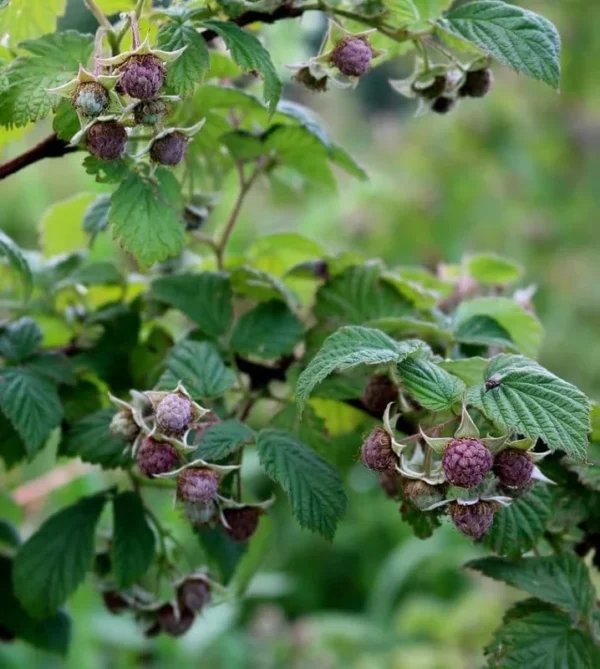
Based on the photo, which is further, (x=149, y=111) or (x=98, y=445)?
(x=98, y=445)

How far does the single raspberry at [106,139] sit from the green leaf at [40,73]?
5 centimetres

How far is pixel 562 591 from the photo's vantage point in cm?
69

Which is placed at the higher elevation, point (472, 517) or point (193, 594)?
point (472, 517)

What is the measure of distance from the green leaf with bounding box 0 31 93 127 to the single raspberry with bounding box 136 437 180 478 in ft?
0.73

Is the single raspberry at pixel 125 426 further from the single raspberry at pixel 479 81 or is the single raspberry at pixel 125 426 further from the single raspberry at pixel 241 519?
the single raspberry at pixel 479 81

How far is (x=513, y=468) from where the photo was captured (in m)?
0.56

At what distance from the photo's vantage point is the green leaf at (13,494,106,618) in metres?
0.79

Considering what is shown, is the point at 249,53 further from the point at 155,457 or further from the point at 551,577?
the point at 551,577

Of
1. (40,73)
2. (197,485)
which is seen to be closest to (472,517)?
(197,485)

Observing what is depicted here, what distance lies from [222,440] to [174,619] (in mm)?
239

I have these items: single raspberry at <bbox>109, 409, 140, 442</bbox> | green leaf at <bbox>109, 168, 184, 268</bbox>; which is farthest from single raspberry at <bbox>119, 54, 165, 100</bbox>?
single raspberry at <bbox>109, 409, 140, 442</bbox>

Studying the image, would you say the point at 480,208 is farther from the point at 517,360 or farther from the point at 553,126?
the point at 517,360

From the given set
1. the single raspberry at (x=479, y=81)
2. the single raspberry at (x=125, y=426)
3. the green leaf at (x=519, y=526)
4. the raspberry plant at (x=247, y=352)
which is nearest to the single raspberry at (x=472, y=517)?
the raspberry plant at (x=247, y=352)

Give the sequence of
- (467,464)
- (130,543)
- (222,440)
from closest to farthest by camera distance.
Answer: (467,464) < (222,440) < (130,543)
